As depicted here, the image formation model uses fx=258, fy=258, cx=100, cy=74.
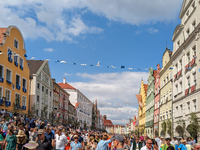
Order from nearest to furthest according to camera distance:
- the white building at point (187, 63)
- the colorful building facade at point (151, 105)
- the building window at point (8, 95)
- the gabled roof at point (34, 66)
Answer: the white building at point (187, 63)
the building window at point (8, 95)
the gabled roof at point (34, 66)
the colorful building facade at point (151, 105)

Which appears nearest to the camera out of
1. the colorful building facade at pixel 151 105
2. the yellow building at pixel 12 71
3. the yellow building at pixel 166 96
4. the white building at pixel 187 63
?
the white building at pixel 187 63

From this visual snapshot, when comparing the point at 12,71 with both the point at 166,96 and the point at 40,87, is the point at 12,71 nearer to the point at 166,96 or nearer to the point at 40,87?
the point at 40,87

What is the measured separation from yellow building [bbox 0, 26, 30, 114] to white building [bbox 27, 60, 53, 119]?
3.61m

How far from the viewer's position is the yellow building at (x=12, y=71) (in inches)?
1128

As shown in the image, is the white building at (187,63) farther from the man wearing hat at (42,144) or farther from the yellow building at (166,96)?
the man wearing hat at (42,144)

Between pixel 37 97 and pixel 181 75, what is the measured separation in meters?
23.2

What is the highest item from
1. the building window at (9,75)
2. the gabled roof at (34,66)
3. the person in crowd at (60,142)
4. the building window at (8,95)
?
the gabled roof at (34,66)

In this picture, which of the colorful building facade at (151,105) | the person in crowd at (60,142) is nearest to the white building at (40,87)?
the colorful building facade at (151,105)

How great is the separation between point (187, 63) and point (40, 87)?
24648 mm

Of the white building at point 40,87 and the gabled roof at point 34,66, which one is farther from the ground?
the gabled roof at point 34,66

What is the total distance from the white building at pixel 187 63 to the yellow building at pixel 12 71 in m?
18.1

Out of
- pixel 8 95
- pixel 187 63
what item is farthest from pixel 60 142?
pixel 187 63

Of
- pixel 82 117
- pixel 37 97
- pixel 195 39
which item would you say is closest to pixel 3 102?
pixel 37 97

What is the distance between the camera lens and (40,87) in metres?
43.2
